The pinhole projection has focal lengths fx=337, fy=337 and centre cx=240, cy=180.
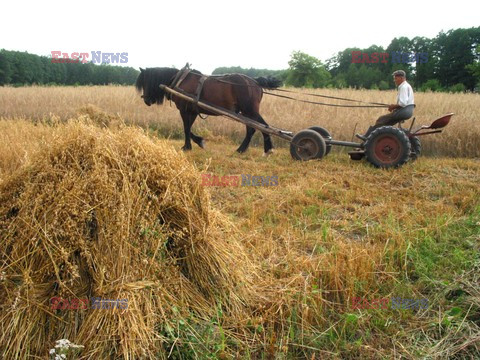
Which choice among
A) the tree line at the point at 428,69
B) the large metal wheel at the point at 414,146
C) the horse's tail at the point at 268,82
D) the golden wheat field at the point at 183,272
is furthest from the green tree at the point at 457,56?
the golden wheat field at the point at 183,272

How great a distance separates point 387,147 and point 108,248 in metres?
5.36

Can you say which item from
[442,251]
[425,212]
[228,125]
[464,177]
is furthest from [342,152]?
[442,251]

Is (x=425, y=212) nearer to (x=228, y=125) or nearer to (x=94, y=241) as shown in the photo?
(x=94, y=241)

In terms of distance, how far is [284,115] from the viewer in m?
11.3

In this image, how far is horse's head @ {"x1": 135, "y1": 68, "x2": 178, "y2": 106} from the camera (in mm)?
7410

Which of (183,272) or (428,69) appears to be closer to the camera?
(183,272)

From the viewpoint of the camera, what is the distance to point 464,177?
570 centimetres

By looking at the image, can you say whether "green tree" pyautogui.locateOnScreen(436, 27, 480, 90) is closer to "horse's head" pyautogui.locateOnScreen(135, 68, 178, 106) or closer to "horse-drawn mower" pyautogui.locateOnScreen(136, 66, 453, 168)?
"horse-drawn mower" pyautogui.locateOnScreen(136, 66, 453, 168)

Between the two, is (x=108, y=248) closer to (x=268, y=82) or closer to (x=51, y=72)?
(x=268, y=82)

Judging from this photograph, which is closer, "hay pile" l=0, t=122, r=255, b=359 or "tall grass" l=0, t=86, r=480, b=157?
"hay pile" l=0, t=122, r=255, b=359

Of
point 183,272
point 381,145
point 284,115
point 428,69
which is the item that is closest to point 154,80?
point 381,145

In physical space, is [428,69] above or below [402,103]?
above

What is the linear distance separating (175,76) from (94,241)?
235 inches

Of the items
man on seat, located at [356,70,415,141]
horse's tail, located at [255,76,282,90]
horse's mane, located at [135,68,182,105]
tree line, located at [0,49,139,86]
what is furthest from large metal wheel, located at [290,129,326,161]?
tree line, located at [0,49,139,86]
